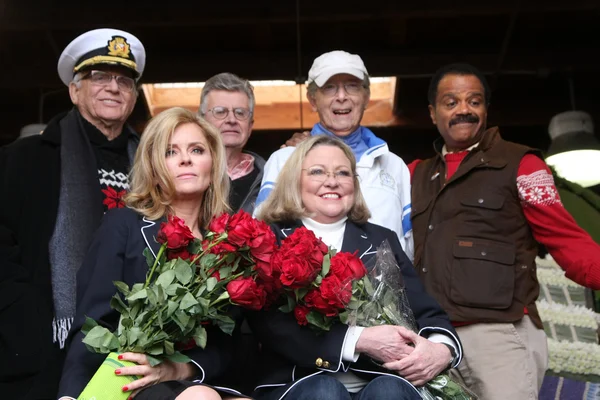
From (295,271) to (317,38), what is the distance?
386 cm

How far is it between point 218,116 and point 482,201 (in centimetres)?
124

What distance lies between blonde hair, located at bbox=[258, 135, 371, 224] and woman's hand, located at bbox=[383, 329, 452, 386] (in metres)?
0.55

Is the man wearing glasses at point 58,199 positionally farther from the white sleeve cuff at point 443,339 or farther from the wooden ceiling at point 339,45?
the wooden ceiling at point 339,45

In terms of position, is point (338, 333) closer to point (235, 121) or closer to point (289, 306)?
point (289, 306)

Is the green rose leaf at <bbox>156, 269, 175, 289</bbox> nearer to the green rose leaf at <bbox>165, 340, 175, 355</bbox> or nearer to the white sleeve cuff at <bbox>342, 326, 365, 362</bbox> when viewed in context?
the green rose leaf at <bbox>165, 340, 175, 355</bbox>

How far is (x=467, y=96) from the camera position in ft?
12.4

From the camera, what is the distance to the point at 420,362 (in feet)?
8.80

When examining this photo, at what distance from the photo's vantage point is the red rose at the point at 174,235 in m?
2.49

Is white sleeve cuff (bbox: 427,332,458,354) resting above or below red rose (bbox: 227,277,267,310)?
below

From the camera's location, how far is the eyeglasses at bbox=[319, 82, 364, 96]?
3.75 metres

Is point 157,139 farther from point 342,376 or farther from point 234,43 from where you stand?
point 234,43

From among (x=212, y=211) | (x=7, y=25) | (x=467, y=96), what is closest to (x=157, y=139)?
(x=212, y=211)

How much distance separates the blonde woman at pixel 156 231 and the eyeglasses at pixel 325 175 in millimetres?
315

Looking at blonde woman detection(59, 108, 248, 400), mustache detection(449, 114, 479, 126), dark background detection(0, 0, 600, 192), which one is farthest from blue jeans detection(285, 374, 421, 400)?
dark background detection(0, 0, 600, 192)
